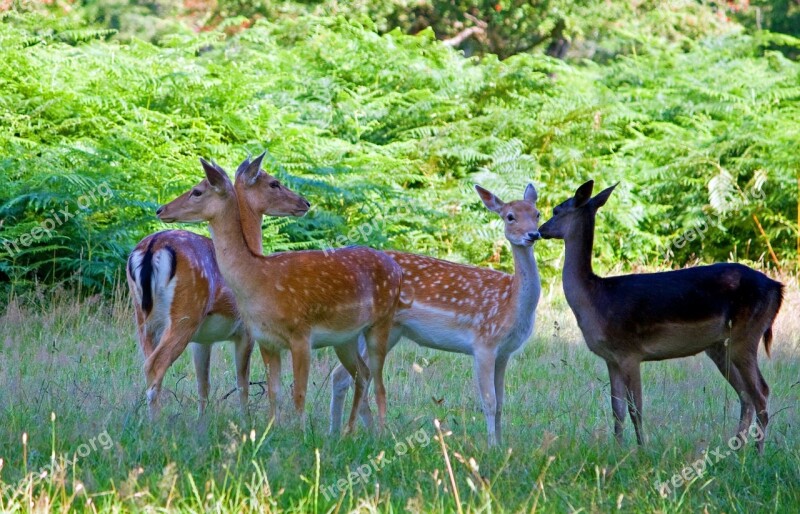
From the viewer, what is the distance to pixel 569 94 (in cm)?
1373

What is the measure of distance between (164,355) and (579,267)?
2304 mm

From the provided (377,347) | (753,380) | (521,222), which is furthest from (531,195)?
(753,380)

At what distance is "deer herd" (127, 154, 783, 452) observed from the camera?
5.73 metres

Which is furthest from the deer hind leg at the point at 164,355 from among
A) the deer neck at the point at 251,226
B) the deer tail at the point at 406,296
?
the deer tail at the point at 406,296

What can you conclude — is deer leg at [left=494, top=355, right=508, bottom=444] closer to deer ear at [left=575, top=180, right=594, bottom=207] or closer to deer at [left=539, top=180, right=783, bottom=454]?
deer at [left=539, top=180, right=783, bottom=454]

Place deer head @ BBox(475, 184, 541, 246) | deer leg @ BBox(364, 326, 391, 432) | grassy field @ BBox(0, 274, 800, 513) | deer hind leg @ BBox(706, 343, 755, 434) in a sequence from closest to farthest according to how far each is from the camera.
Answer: grassy field @ BBox(0, 274, 800, 513) → deer hind leg @ BBox(706, 343, 755, 434) → deer leg @ BBox(364, 326, 391, 432) → deer head @ BBox(475, 184, 541, 246)

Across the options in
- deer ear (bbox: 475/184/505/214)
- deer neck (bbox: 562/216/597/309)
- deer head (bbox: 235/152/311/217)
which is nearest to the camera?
deer neck (bbox: 562/216/597/309)

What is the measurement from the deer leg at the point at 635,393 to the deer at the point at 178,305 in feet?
6.06

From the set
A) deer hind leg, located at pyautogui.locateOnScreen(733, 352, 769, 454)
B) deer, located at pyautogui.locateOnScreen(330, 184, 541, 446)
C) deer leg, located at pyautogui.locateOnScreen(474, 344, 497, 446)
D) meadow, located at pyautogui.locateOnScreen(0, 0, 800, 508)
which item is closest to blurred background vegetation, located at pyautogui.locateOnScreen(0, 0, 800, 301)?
meadow, located at pyautogui.locateOnScreen(0, 0, 800, 508)

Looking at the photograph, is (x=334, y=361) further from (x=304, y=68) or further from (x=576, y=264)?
(x=304, y=68)

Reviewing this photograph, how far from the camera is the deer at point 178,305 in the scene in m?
5.89

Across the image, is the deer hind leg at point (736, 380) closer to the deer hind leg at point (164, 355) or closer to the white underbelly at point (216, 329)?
the white underbelly at point (216, 329)

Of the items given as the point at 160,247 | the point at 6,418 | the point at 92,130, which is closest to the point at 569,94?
the point at 92,130

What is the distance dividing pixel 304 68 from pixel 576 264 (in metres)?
8.57
